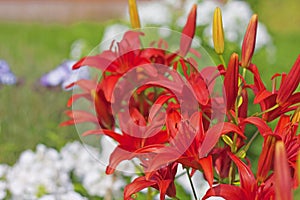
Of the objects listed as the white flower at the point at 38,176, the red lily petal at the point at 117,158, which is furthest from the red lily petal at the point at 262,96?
the white flower at the point at 38,176

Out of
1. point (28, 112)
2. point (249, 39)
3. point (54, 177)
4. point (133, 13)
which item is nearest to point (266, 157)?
point (249, 39)

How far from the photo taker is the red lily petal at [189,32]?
141 cm

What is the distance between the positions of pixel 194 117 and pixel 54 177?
0.81 metres

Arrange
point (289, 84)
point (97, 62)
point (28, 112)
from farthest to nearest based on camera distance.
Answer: point (28, 112)
point (97, 62)
point (289, 84)

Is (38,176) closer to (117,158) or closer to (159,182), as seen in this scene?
(117,158)

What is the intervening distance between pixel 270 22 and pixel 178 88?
6028mm

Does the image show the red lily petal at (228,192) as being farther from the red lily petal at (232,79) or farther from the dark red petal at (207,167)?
the red lily petal at (232,79)

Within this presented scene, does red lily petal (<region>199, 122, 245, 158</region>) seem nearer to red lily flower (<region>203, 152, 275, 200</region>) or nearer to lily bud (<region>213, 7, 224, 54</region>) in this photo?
red lily flower (<region>203, 152, 275, 200</region>)

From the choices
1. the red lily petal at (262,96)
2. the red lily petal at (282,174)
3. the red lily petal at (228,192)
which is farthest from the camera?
the red lily petal at (262,96)

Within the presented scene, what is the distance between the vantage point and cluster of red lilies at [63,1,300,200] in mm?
1082

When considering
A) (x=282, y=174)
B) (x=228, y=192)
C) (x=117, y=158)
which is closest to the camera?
(x=282, y=174)

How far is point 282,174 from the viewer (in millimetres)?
760

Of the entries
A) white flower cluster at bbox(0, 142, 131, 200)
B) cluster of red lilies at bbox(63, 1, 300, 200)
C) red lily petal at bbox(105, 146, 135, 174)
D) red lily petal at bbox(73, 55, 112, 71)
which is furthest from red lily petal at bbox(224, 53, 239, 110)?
white flower cluster at bbox(0, 142, 131, 200)

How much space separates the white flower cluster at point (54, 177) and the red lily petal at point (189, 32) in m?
0.43
